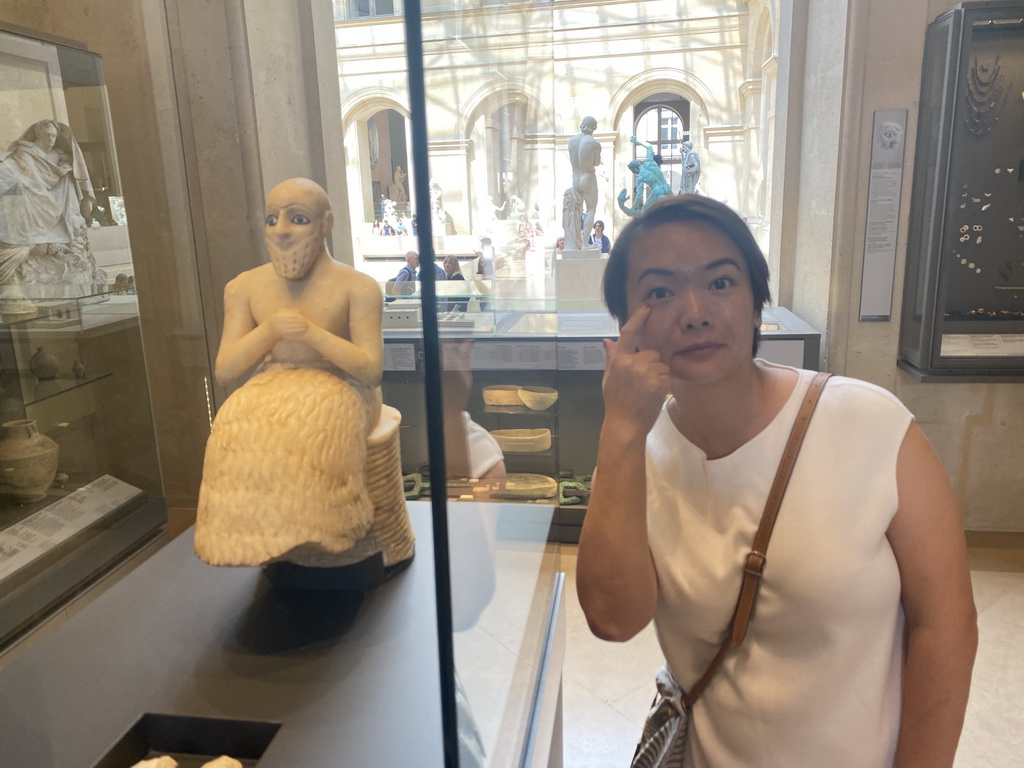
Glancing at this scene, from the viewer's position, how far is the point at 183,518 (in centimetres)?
216

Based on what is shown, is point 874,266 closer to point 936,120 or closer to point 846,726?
point 936,120

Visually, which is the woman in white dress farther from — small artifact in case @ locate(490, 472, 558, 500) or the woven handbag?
small artifact in case @ locate(490, 472, 558, 500)

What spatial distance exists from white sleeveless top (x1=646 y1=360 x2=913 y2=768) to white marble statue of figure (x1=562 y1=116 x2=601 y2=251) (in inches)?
157

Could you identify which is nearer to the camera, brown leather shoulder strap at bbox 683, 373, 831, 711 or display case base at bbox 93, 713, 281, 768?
brown leather shoulder strap at bbox 683, 373, 831, 711

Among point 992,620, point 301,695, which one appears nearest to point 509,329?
point 301,695

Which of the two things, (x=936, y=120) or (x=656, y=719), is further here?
(x=936, y=120)

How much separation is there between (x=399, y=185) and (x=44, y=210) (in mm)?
1278

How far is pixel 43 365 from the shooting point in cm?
197

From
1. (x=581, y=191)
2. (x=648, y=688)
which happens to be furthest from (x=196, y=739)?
(x=581, y=191)

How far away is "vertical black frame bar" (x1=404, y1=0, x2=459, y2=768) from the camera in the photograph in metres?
0.59

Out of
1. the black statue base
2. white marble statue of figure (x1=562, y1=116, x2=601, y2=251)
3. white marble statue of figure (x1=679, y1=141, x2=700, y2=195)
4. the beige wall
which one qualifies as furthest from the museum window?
white marble statue of figure (x1=679, y1=141, x2=700, y2=195)

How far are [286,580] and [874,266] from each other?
2.97 m

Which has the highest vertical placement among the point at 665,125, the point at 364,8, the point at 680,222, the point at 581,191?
the point at 665,125

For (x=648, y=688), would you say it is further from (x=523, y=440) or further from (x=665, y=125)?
(x=665, y=125)
